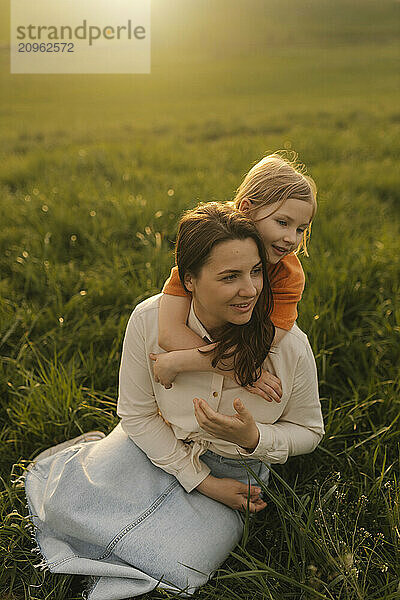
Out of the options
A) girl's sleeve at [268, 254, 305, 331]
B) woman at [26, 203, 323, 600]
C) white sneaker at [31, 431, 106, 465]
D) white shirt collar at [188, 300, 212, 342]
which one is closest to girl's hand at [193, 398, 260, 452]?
woman at [26, 203, 323, 600]

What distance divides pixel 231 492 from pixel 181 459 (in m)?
0.21

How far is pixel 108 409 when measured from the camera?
271 cm

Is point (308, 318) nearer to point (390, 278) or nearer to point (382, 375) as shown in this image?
point (382, 375)

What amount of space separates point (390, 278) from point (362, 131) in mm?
4625

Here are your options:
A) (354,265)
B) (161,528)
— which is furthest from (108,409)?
(354,265)

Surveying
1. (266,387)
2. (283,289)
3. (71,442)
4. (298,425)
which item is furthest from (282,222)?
(71,442)

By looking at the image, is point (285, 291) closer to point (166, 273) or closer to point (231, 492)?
point (231, 492)

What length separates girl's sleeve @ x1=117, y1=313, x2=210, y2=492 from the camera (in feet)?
6.73

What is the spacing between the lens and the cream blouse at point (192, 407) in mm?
1971

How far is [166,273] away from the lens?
3574 millimetres

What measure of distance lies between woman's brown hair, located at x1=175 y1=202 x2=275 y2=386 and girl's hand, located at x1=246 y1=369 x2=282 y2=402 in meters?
0.03

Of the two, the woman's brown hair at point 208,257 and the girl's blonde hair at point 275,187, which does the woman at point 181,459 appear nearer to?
the woman's brown hair at point 208,257

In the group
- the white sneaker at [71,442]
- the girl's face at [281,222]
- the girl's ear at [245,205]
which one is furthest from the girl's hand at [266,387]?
the white sneaker at [71,442]

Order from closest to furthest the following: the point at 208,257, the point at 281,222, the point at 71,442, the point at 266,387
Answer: the point at 208,257, the point at 281,222, the point at 266,387, the point at 71,442
